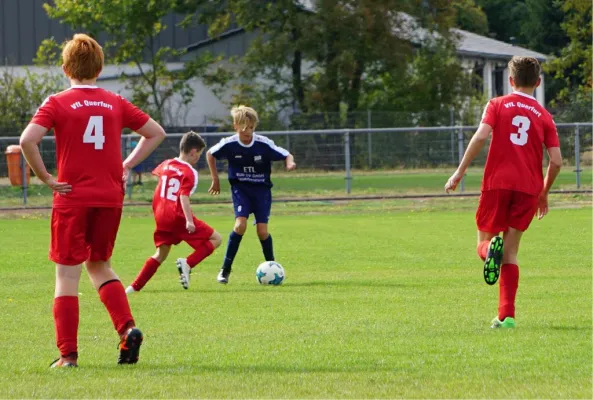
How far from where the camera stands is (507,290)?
7961mm

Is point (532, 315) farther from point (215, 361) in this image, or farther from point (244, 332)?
point (215, 361)

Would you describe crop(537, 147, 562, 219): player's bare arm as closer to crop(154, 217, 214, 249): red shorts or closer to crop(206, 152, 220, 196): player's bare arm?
crop(154, 217, 214, 249): red shorts

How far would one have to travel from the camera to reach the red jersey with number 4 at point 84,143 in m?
6.45

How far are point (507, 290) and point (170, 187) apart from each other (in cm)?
432

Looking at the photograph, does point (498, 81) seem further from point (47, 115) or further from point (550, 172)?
point (47, 115)

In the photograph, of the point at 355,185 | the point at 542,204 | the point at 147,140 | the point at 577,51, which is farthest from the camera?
the point at 577,51

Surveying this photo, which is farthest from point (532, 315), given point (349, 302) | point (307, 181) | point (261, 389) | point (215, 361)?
point (307, 181)

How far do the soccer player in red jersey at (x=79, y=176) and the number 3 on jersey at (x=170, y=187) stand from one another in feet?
14.9

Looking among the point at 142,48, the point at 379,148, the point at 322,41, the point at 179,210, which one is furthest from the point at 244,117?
the point at 142,48

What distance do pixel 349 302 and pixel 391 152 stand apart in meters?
18.5

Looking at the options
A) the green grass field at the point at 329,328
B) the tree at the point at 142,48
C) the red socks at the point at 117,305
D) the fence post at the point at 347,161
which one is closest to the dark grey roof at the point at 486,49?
the tree at the point at 142,48

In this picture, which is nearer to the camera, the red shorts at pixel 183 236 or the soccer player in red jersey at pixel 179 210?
the soccer player in red jersey at pixel 179 210

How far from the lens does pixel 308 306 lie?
31.2 ft

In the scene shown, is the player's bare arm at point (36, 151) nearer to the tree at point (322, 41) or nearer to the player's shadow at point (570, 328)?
the player's shadow at point (570, 328)
